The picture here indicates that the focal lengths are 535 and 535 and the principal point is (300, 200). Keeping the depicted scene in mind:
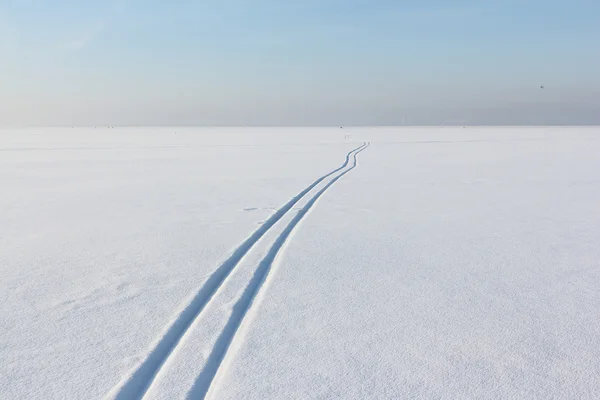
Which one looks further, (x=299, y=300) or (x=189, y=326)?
(x=299, y=300)

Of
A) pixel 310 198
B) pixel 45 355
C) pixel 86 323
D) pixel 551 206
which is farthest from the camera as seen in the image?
pixel 310 198

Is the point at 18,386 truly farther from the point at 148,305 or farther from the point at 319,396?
the point at 319,396

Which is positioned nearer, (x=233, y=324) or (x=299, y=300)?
(x=233, y=324)

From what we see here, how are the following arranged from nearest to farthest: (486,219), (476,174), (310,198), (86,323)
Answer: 1. (86,323)
2. (486,219)
3. (310,198)
4. (476,174)

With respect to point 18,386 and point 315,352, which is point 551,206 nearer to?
point 315,352

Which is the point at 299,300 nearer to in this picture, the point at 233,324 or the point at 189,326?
the point at 233,324

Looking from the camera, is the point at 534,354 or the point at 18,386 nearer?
the point at 18,386

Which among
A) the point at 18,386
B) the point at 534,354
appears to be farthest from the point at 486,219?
the point at 18,386

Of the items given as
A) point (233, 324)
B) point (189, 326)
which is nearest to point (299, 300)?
point (233, 324)
